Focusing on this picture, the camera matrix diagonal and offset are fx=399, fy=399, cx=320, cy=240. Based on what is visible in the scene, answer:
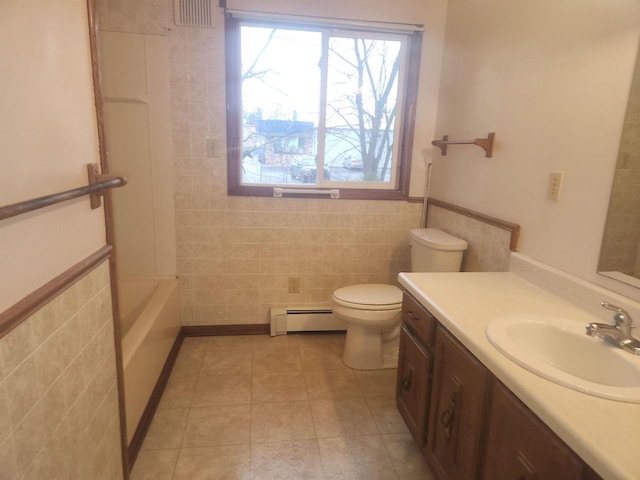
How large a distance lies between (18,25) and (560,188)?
1.77 m

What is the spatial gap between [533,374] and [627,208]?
721mm

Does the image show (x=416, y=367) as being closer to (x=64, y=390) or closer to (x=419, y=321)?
(x=419, y=321)

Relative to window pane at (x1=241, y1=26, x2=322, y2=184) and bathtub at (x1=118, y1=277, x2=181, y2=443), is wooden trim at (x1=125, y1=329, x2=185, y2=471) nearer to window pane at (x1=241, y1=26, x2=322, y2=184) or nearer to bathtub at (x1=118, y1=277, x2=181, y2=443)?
bathtub at (x1=118, y1=277, x2=181, y2=443)

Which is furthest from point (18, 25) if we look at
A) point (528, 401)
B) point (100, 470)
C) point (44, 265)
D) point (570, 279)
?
point (570, 279)

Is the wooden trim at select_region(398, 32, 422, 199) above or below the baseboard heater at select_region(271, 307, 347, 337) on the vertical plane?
above

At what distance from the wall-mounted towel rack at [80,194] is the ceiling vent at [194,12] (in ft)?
5.39

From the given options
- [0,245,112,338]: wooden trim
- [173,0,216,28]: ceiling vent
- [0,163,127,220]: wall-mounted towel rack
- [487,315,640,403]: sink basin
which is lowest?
[487,315,640,403]: sink basin


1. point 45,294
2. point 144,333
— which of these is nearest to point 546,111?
point 45,294

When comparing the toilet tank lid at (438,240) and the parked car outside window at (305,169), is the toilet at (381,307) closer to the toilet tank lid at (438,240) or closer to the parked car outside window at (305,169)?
the toilet tank lid at (438,240)

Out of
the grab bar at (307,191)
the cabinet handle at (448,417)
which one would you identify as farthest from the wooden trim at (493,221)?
the cabinet handle at (448,417)


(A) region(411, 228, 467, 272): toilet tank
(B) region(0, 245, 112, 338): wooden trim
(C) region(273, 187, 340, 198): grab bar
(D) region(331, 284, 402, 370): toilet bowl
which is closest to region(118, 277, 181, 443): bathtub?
(B) region(0, 245, 112, 338): wooden trim

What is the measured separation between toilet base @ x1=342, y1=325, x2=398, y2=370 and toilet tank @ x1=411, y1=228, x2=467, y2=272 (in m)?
0.49

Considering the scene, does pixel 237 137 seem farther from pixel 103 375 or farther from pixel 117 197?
pixel 103 375

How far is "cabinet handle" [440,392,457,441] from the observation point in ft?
4.47
